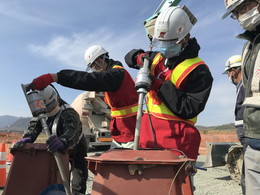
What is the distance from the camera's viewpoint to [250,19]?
6.42ft

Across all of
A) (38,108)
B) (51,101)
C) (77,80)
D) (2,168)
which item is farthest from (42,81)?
(2,168)

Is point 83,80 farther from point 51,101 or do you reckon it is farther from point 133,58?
point 51,101

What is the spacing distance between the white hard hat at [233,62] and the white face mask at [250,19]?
343 centimetres

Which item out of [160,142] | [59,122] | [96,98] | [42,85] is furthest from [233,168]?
[96,98]

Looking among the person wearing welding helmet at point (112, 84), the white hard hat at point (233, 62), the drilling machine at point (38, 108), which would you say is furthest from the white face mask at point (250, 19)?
the white hard hat at point (233, 62)

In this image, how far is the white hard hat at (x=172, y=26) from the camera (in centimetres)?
227

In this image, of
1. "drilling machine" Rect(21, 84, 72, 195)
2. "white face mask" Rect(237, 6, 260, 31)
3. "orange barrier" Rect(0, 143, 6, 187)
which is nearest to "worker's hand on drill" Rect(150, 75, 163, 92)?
"white face mask" Rect(237, 6, 260, 31)

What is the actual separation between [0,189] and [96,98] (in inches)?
318

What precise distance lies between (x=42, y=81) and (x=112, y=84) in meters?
0.62

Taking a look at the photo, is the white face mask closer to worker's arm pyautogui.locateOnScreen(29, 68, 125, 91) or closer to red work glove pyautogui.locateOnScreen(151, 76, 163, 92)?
red work glove pyautogui.locateOnScreen(151, 76, 163, 92)

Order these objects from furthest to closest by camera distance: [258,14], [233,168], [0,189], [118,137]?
[233,168] → [0,189] → [118,137] → [258,14]

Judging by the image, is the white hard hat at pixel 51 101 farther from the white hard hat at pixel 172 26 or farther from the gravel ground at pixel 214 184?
the white hard hat at pixel 172 26

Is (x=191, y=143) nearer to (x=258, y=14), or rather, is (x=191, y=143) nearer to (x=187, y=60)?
(x=187, y=60)

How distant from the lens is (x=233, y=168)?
6.34 m
